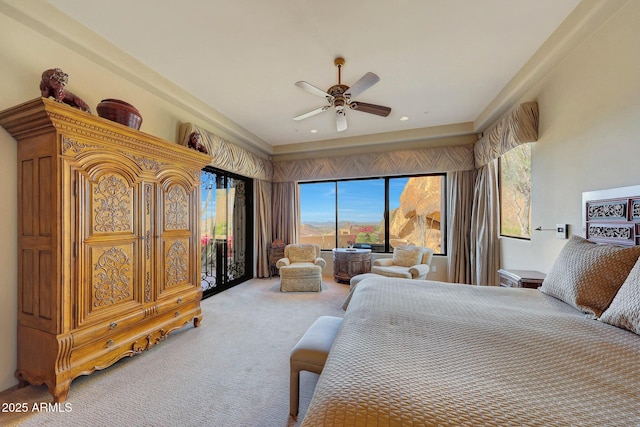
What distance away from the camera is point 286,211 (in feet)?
18.3

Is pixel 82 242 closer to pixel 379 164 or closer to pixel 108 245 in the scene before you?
pixel 108 245

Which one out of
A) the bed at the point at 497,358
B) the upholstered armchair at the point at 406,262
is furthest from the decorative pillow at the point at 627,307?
the upholstered armchair at the point at 406,262

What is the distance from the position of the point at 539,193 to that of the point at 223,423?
3598mm

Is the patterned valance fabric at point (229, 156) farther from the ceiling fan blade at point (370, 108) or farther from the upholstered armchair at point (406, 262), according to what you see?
the upholstered armchair at point (406, 262)

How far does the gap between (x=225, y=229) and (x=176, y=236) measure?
6.13 ft

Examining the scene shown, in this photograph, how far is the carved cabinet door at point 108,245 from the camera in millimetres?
1823

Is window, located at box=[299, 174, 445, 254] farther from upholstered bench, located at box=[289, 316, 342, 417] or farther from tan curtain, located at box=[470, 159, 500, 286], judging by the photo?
upholstered bench, located at box=[289, 316, 342, 417]

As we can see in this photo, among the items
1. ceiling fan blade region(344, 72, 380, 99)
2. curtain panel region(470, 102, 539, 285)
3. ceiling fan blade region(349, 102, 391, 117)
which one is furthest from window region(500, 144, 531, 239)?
ceiling fan blade region(344, 72, 380, 99)

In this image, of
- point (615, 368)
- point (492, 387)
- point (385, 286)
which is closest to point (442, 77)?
point (385, 286)

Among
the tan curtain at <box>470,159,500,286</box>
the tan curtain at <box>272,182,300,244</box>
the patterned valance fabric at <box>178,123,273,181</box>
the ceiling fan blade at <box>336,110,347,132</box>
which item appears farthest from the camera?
the tan curtain at <box>272,182,300,244</box>

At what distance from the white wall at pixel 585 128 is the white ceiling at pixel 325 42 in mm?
383

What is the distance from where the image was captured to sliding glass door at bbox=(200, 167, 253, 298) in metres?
4.04

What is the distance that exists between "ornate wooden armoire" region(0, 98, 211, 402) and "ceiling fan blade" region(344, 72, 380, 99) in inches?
74.9

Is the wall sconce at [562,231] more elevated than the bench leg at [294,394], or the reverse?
the wall sconce at [562,231]
